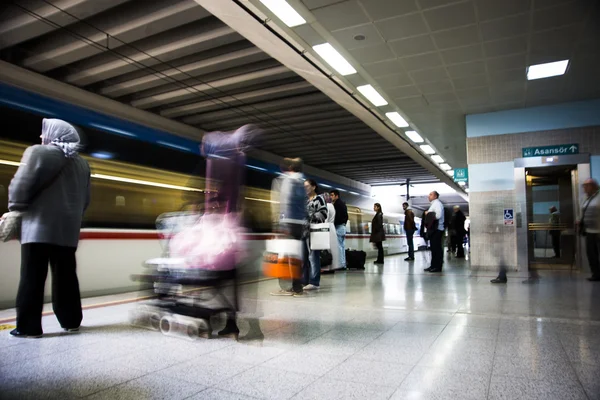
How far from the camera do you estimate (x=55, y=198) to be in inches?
94.8

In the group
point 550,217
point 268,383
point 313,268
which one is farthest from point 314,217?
point 550,217

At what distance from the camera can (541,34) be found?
17.0 ft

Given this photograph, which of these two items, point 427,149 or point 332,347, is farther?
point 427,149

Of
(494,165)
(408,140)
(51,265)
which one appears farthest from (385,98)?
(51,265)

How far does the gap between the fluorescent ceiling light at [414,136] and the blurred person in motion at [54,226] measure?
9.36m

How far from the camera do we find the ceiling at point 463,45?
15.4 feet

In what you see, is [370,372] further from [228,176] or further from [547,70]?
[547,70]

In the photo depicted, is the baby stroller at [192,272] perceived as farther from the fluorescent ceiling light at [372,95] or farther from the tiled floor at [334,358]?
the fluorescent ceiling light at [372,95]

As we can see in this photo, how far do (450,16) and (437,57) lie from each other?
3.99 ft

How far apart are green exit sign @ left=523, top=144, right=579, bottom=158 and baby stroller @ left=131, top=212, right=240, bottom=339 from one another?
750 cm

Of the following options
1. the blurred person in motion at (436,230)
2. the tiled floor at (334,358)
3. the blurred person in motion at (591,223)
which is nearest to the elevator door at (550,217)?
the blurred person in motion at (436,230)

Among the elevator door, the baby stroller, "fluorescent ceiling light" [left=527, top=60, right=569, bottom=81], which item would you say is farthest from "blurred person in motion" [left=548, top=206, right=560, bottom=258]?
the baby stroller

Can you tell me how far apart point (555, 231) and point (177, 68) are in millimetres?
8350

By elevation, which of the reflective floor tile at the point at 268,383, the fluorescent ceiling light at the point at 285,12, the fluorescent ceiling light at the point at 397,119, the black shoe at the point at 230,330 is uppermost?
the fluorescent ceiling light at the point at 285,12
